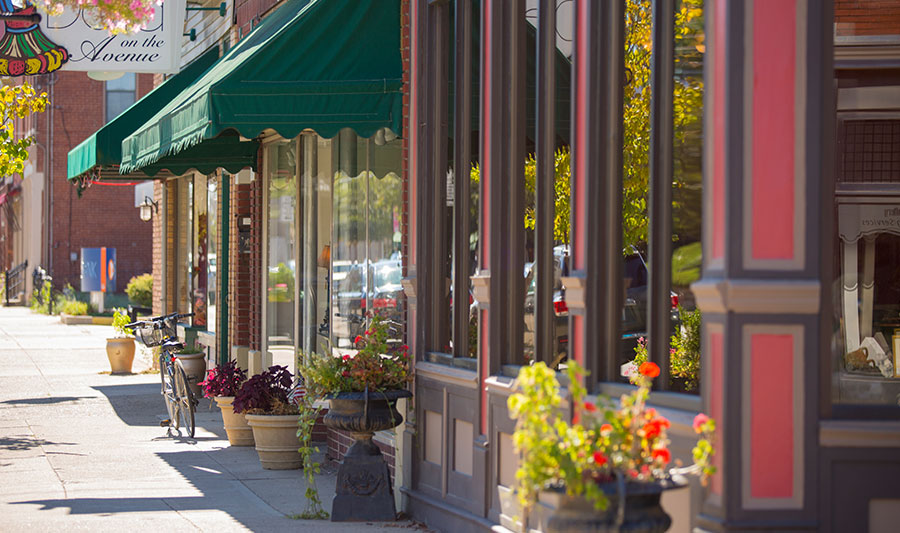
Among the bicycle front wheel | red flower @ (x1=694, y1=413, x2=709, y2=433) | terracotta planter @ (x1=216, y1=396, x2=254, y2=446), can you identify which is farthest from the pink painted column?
the bicycle front wheel

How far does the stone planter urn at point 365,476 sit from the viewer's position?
798cm

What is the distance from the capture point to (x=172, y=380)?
12766mm

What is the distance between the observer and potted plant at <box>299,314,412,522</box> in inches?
311

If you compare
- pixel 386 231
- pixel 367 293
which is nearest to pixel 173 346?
pixel 367 293

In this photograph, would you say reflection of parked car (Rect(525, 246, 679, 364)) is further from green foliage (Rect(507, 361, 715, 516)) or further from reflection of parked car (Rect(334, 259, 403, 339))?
reflection of parked car (Rect(334, 259, 403, 339))

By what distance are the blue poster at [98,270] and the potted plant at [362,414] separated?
29859 mm

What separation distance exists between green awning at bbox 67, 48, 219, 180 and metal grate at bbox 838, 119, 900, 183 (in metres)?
8.01

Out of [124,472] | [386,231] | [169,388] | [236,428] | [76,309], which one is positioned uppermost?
[386,231]

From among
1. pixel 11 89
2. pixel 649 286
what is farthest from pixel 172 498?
pixel 11 89

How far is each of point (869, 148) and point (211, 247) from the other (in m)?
9.88

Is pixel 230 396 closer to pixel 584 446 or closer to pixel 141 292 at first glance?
pixel 584 446

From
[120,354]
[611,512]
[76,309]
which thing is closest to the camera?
[611,512]

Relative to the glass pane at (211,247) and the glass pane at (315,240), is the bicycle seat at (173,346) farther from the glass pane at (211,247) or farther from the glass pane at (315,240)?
the glass pane at (211,247)

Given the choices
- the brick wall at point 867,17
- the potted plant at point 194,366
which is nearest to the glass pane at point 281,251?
the potted plant at point 194,366
